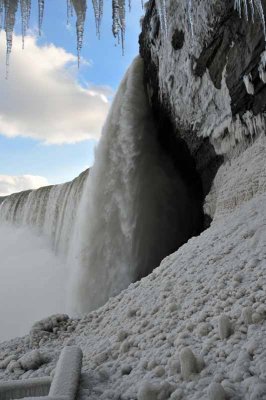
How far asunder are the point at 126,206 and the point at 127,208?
0.06m

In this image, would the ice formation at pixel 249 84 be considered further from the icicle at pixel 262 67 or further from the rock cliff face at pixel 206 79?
the icicle at pixel 262 67

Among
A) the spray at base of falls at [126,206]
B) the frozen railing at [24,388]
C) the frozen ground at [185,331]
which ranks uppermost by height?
the spray at base of falls at [126,206]

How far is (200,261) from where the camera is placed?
4598 millimetres

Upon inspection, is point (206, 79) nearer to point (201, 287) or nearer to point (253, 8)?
point (253, 8)

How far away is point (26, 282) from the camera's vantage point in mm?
12258

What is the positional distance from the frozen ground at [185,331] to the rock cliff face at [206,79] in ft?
7.04

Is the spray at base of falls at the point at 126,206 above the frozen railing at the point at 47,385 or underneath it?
above

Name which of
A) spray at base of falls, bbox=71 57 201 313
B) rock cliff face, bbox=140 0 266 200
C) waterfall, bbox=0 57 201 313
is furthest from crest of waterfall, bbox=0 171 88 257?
rock cliff face, bbox=140 0 266 200

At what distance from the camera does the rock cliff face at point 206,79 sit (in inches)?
263

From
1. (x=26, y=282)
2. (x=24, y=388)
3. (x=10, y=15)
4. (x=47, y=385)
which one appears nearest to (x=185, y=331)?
(x=47, y=385)

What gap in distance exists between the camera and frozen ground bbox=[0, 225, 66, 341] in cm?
972

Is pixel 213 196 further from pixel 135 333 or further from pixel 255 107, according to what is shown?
pixel 135 333

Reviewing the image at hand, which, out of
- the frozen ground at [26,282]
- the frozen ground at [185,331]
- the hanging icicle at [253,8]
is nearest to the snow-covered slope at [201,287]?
the frozen ground at [185,331]

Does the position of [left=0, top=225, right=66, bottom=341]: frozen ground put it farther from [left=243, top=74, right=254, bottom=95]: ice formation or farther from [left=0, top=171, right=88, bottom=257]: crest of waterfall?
[left=243, top=74, right=254, bottom=95]: ice formation
